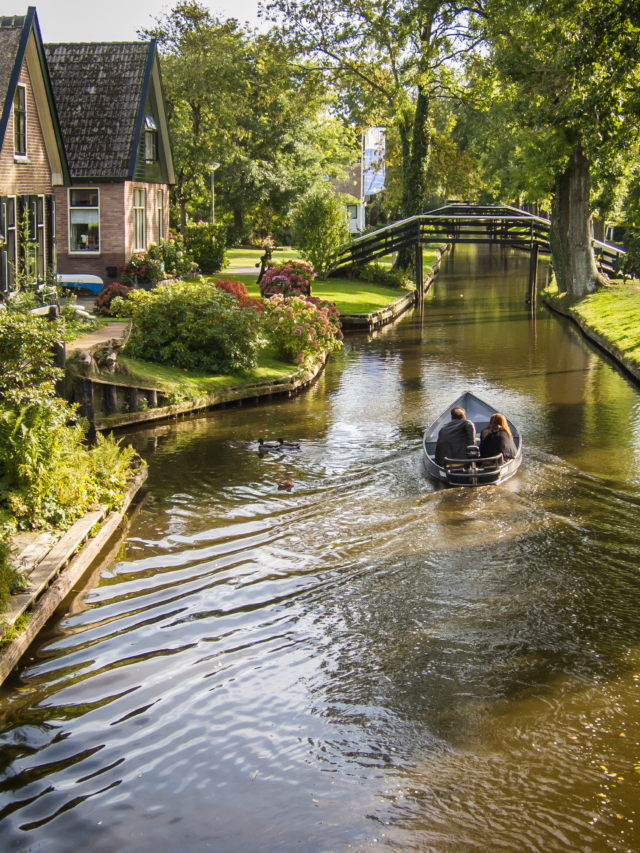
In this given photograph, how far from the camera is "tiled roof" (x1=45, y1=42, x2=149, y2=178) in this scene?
30.9 metres

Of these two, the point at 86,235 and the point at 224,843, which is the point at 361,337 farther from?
the point at 224,843

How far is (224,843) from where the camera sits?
6.36 meters

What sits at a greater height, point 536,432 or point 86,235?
point 86,235

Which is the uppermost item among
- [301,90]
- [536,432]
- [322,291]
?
[301,90]

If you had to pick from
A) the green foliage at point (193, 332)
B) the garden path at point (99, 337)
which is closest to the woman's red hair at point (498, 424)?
the green foliage at point (193, 332)

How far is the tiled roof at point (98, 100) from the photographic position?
3092 centimetres

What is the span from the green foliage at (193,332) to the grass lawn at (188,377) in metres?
0.33

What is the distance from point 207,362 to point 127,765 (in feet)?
50.9

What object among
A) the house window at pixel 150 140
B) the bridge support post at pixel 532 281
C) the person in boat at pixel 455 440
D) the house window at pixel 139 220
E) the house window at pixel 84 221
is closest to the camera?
the person in boat at pixel 455 440

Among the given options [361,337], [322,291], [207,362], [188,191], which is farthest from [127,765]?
[188,191]

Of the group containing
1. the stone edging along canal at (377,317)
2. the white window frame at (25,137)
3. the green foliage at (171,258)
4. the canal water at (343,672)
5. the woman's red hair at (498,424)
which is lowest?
the canal water at (343,672)

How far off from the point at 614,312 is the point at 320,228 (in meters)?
14.6

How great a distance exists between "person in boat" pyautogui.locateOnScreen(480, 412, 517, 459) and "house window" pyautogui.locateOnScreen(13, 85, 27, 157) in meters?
16.3

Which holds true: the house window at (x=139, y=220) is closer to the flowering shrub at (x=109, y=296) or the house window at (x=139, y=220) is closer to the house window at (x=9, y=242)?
the flowering shrub at (x=109, y=296)
